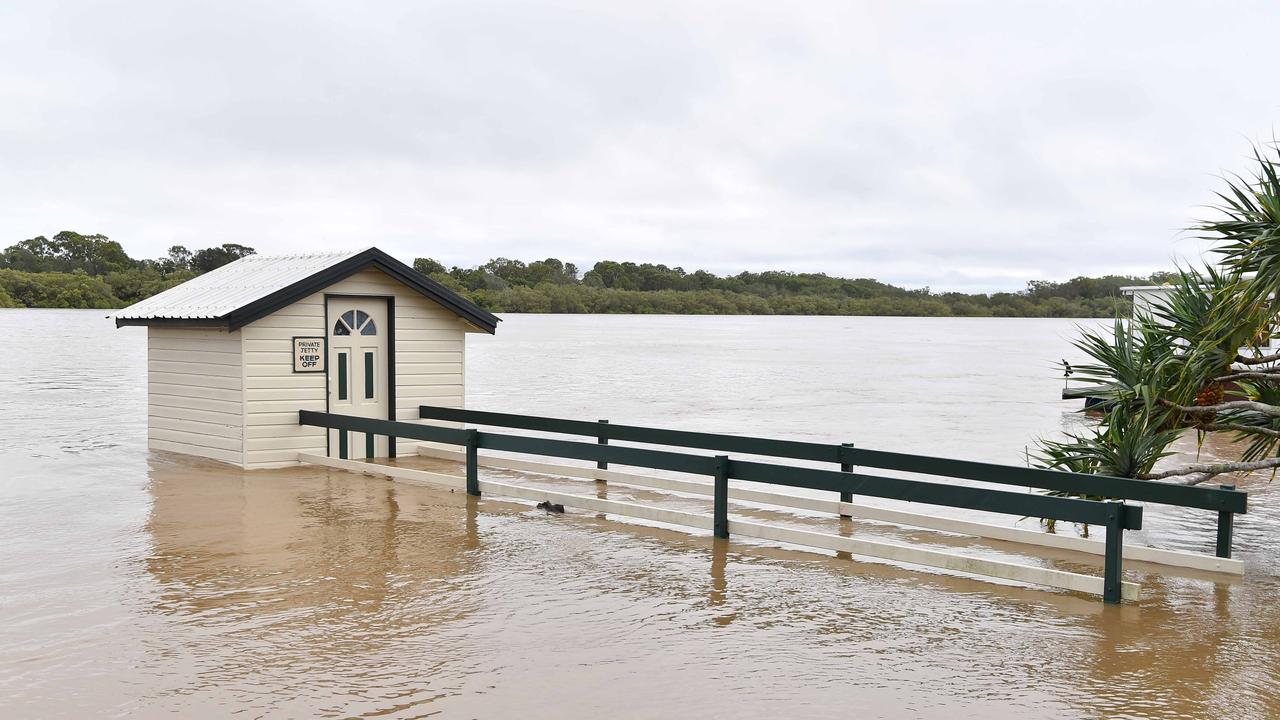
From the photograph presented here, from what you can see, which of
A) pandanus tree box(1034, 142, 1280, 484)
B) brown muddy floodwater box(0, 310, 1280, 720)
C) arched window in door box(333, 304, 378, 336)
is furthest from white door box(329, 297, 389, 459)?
pandanus tree box(1034, 142, 1280, 484)

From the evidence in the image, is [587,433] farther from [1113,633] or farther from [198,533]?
[1113,633]

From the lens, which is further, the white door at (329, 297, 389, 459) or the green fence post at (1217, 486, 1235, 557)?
the white door at (329, 297, 389, 459)

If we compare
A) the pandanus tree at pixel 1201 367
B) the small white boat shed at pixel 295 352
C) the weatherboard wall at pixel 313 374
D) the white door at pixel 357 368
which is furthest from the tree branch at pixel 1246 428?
the white door at pixel 357 368

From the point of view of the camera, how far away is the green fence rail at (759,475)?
28.3 ft

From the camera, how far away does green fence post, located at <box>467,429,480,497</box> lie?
12805 mm

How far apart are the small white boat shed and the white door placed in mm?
15

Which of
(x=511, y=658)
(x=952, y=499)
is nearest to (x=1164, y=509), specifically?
(x=952, y=499)

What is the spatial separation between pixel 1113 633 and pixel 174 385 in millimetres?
13792

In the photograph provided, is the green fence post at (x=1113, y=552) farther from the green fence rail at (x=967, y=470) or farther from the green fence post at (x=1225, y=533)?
the green fence post at (x=1225, y=533)

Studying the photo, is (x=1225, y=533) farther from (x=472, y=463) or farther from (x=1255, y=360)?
(x=472, y=463)

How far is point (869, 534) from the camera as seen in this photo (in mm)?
11719

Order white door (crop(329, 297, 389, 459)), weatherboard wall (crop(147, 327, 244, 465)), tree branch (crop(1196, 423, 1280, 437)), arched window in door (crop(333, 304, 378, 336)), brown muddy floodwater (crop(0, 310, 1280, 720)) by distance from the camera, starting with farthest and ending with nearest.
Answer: arched window in door (crop(333, 304, 378, 336)) < white door (crop(329, 297, 389, 459)) < weatherboard wall (crop(147, 327, 244, 465)) < tree branch (crop(1196, 423, 1280, 437)) < brown muddy floodwater (crop(0, 310, 1280, 720))

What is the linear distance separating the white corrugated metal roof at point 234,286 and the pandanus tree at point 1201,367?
10314 mm

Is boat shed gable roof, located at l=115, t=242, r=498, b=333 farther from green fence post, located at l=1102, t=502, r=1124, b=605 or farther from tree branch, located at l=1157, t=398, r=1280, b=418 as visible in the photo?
green fence post, located at l=1102, t=502, r=1124, b=605
